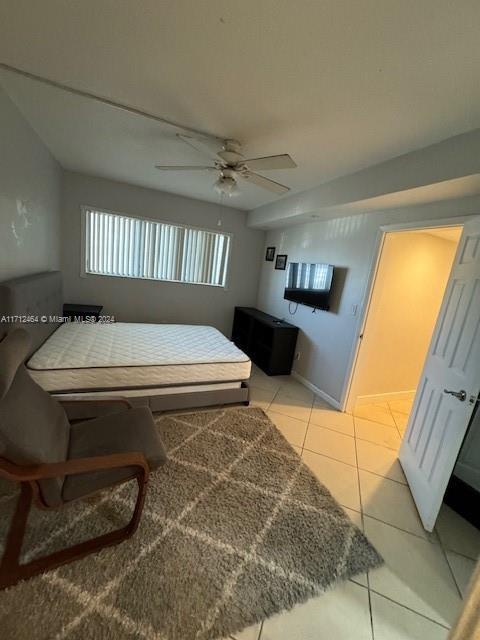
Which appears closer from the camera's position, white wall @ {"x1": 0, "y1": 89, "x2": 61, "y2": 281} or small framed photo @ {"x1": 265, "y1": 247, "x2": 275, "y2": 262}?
white wall @ {"x1": 0, "y1": 89, "x2": 61, "y2": 281}

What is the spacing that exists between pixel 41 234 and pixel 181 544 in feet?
10.1

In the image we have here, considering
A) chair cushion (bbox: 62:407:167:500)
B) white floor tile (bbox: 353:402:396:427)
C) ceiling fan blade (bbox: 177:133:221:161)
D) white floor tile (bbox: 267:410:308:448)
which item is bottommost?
white floor tile (bbox: 353:402:396:427)

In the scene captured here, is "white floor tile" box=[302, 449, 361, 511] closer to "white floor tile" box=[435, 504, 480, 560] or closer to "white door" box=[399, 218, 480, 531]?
"white door" box=[399, 218, 480, 531]

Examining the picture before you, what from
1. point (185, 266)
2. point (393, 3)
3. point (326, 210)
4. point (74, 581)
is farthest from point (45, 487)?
point (185, 266)

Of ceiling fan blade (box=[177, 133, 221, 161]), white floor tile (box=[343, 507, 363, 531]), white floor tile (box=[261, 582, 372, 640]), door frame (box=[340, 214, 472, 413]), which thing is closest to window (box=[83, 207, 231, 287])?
ceiling fan blade (box=[177, 133, 221, 161])

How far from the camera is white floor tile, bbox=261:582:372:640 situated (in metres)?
1.13

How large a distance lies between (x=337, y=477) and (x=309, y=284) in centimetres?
228

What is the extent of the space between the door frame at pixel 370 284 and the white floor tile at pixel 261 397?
847 mm

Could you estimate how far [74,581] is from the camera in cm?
120

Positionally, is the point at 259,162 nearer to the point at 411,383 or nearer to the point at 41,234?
the point at 41,234

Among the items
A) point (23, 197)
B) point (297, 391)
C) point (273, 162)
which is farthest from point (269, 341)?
point (23, 197)

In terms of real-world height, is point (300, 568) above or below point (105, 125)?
below

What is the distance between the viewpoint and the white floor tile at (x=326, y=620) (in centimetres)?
113

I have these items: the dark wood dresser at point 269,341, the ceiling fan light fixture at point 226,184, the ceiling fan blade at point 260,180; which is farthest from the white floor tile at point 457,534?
the ceiling fan light fixture at point 226,184
